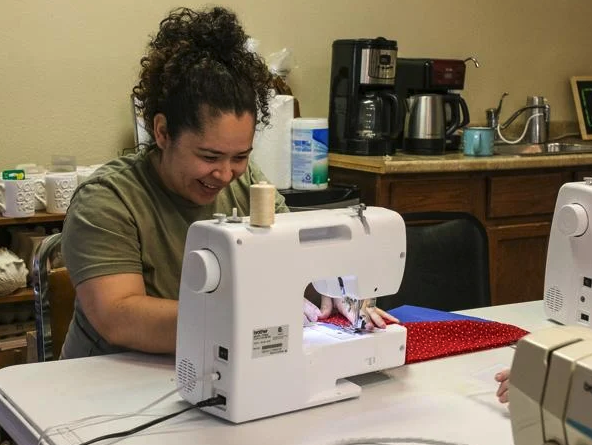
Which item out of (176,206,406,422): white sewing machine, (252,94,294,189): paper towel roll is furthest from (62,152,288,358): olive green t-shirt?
(252,94,294,189): paper towel roll

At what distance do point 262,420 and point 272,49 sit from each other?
242 cm

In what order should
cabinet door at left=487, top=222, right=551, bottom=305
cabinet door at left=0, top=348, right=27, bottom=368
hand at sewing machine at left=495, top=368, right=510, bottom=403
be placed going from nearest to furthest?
hand at sewing machine at left=495, top=368, right=510, bottom=403, cabinet door at left=0, top=348, right=27, bottom=368, cabinet door at left=487, top=222, right=551, bottom=305

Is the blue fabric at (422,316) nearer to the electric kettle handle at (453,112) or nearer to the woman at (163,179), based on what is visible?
the woman at (163,179)

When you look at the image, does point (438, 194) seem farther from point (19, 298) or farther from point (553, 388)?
point (553, 388)

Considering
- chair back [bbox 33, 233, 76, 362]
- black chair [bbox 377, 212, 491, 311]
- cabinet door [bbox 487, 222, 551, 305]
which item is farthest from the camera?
cabinet door [bbox 487, 222, 551, 305]

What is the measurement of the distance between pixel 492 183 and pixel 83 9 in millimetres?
1615

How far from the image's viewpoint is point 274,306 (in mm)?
1285

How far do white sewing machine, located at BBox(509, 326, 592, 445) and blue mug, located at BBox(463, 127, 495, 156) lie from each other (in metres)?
2.59

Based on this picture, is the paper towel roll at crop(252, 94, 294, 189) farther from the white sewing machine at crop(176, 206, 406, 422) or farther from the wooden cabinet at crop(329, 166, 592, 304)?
the white sewing machine at crop(176, 206, 406, 422)

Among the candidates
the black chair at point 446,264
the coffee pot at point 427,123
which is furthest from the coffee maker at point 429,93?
the black chair at point 446,264

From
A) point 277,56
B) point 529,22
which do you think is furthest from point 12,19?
point 529,22

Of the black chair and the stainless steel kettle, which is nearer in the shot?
the black chair

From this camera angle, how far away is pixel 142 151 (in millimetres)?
1805

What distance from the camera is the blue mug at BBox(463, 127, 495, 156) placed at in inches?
137
